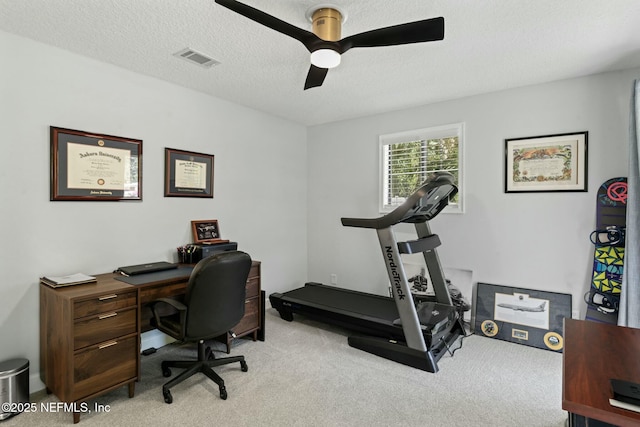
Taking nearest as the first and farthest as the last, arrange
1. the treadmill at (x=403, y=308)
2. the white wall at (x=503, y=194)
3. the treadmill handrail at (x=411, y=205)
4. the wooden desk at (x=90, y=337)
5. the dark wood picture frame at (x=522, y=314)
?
the wooden desk at (x=90, y=337) → the treadmill handrail at (x=411, y=205) → the treadmill at (x=403, y=308) → the white wall at (x=503, y=194) → the dark wood picture frame at (x=522, y=314)

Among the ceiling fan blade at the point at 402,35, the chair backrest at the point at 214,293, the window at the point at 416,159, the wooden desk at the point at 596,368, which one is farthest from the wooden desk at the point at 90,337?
the window at the point at 416,159

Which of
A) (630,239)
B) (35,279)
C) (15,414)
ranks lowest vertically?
(15,414)

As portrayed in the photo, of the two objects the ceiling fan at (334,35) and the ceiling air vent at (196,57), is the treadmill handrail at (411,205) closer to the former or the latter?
the ceiling fan at (334,35)

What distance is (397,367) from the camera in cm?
274

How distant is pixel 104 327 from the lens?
7.08 feet

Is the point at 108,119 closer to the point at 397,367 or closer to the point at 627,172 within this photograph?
the point at 397,367

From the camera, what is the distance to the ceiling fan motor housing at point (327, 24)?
192 centimetres

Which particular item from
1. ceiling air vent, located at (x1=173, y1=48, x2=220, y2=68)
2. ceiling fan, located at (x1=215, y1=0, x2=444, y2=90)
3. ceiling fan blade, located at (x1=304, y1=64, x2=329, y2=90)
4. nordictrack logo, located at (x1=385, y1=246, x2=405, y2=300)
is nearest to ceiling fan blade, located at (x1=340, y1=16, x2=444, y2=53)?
ceiling fan, located at (x1=215, y1=0, x2=444, y2=90)

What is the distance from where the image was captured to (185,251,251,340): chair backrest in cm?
220

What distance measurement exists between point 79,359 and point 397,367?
7.51 feet

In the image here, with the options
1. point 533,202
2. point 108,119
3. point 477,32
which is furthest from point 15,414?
point 533,202

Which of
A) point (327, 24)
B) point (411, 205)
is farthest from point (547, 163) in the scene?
point (327, 24)

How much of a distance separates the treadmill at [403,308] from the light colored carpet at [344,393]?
0.40ft

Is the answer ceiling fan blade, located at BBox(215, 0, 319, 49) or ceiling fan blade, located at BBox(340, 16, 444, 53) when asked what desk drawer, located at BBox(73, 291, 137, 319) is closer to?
ceiling fan blade, located at BBox(215, 0, 319, 49)
